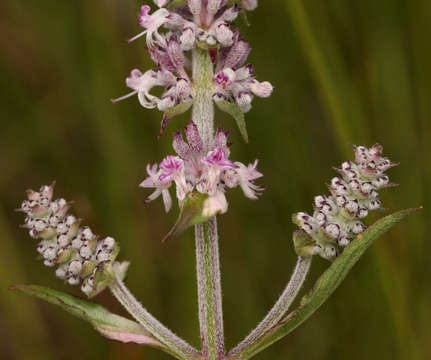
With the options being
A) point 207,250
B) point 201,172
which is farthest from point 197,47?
point 207,250

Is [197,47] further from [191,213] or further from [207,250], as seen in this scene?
[207,250]

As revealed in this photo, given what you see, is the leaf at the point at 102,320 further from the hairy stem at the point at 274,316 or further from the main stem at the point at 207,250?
the hairy stem at the point at 274,316

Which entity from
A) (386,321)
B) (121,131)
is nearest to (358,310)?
(386,321)

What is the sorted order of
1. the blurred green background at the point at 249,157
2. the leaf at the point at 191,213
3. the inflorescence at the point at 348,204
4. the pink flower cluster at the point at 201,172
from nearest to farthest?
the leaf at the point at 191,213 < the pink flower cluster at the point at 201,172 < the inflorescence at the point at 348,204 < the blurred green background at the point at 249,157

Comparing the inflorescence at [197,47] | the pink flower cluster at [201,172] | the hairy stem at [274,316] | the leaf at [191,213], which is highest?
the inflorescence at [197,47]

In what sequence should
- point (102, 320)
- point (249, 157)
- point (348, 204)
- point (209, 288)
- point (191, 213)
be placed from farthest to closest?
point (249, 157) < point (102, 320) < point (209, 288) < point (348, 204) < point (191, 213)

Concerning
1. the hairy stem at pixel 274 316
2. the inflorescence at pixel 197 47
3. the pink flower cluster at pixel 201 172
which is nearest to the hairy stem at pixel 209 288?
the hairy stem at pixel 274 316

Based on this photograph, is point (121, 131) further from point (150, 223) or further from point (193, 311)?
point (193, 311)

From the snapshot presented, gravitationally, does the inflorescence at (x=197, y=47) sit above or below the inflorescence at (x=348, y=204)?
above
